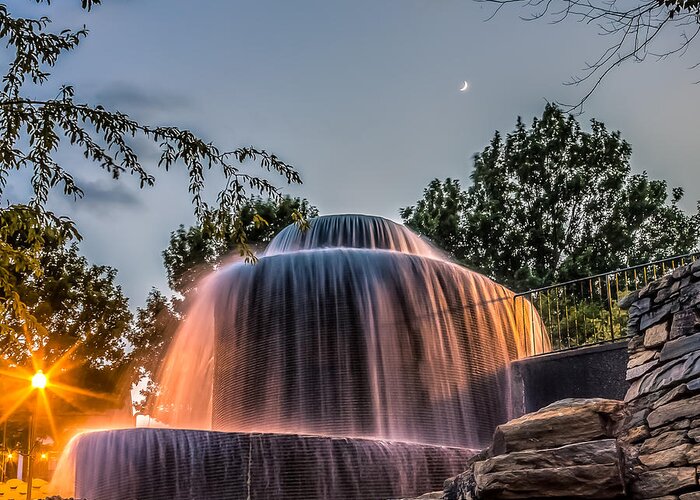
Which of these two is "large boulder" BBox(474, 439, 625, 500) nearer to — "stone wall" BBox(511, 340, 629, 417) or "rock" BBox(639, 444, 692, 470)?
"rock" BBox(639, 444, 692, 470)

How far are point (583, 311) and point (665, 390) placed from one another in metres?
14.0

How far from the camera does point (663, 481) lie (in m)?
5.81

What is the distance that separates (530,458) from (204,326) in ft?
31.2

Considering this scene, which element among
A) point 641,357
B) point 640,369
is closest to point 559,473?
point 640,369

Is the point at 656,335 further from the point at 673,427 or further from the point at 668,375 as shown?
the point at 673,427

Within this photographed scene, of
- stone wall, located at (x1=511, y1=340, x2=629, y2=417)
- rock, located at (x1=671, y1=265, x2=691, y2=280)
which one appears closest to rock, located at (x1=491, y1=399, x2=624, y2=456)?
rock, located at (x1=671, y1=265, x2=691, y2=280)

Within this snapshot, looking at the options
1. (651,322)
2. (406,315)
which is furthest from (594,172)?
(651,322)

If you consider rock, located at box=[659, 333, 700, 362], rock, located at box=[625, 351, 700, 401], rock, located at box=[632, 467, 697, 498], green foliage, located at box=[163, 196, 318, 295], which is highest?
green foliage, located at box=[163, 196, 318, 295]

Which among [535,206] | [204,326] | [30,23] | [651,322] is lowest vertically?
[651,322]

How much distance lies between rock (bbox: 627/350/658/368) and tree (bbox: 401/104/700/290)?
19.7 metres

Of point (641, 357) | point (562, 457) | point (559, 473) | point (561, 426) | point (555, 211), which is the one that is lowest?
point (559, 473)

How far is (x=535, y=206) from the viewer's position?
28.2 metres

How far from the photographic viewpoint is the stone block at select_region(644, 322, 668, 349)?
6.62m

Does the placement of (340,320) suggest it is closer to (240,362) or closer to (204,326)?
(240,362)
